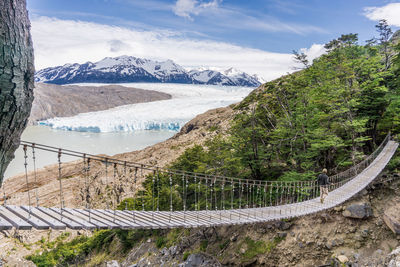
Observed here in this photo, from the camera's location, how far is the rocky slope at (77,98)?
54.2 m

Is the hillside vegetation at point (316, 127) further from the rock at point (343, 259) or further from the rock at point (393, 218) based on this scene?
the rock at point (343, 259)

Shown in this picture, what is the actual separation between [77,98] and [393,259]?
68.0 m

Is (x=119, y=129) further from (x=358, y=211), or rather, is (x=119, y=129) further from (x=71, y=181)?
(x=358, y=211)

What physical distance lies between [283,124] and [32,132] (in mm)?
40768

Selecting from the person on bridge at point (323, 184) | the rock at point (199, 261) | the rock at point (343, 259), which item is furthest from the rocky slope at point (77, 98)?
the rock at point (343, 259)

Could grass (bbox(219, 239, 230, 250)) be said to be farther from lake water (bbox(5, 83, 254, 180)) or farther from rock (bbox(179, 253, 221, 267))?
lake water (bbox(5, 83, 254, 180))

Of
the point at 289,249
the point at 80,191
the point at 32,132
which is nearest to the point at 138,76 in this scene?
the point at 32,132

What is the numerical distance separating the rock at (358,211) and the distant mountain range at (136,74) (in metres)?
A: 140

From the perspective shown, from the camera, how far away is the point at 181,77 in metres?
162

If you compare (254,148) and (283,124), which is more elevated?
(283,124)

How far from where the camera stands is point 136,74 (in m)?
155

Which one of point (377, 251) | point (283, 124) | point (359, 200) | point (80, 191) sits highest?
point (283, 124)

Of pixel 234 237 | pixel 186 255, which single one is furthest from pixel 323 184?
pixel 186 255

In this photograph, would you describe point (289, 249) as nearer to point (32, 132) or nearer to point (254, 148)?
point (254, 148)
